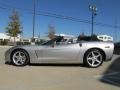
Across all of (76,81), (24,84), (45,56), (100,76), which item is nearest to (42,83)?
(24,84)

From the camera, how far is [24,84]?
683 centimetres

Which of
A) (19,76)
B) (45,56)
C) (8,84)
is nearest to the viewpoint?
(8,84)

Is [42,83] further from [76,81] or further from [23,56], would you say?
[23,56]

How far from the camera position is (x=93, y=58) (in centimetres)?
1021

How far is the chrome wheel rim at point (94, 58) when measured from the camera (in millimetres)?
10211

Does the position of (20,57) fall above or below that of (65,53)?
below

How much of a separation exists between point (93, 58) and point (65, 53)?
1.01 meters

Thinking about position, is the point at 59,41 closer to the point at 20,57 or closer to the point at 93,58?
the point at 93,58

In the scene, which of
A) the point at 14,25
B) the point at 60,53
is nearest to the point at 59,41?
the point at 60,53

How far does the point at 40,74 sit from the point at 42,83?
1361 mm

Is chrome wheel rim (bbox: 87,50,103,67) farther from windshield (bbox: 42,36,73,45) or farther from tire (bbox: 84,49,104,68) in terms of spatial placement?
windshield (bbox: 42,36,73,45)

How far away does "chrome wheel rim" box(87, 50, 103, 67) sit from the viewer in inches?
402

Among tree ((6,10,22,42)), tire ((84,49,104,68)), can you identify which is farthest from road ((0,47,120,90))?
tree ((6,10,22,42))

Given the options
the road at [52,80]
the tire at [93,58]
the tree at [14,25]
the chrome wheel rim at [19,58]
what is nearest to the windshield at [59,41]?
the tire at [93,58]
